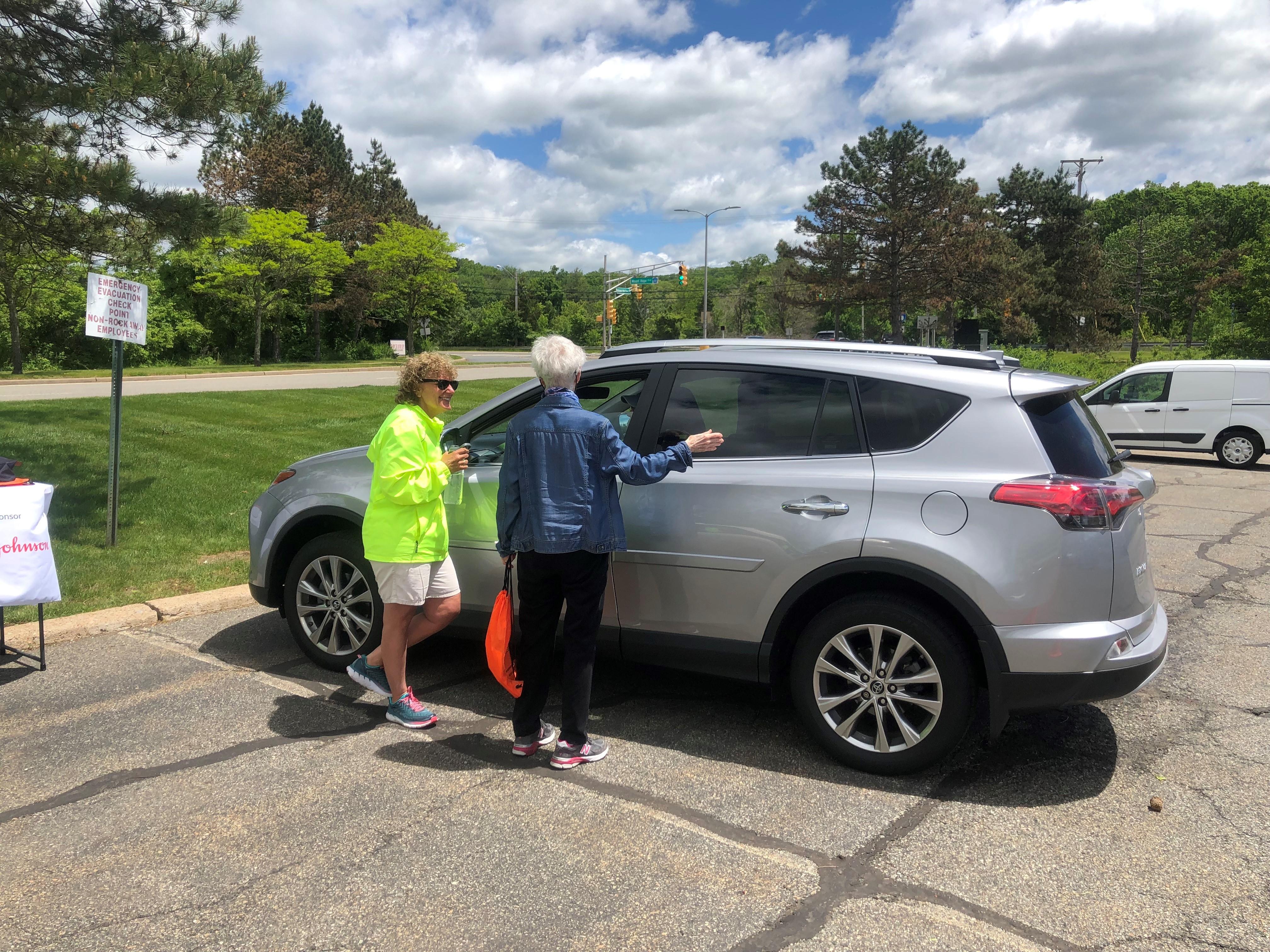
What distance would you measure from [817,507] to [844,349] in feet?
2.78

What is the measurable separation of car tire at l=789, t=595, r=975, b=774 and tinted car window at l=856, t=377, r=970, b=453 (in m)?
0.66

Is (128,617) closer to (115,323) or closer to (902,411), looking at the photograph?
(115,323)

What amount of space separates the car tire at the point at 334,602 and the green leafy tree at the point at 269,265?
34267mm

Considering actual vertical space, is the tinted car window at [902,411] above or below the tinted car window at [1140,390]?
below

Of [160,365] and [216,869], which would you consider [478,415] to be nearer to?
[216,869]

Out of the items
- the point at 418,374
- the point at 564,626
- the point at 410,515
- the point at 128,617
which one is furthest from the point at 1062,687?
the point at 128,617

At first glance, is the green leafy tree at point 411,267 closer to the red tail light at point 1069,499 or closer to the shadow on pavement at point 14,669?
the shadow on pavement at point 14,669

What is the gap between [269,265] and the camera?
37.7m

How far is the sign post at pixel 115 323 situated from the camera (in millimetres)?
7016

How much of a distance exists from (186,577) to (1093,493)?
247 inches

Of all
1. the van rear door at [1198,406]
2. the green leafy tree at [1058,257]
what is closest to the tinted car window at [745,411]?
the van rear door at [1198,406]

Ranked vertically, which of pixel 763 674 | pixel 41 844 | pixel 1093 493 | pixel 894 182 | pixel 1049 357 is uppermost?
pixel 894 182

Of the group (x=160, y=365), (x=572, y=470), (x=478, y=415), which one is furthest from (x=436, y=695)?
(x=160, y=365)

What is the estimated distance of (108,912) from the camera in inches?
111
